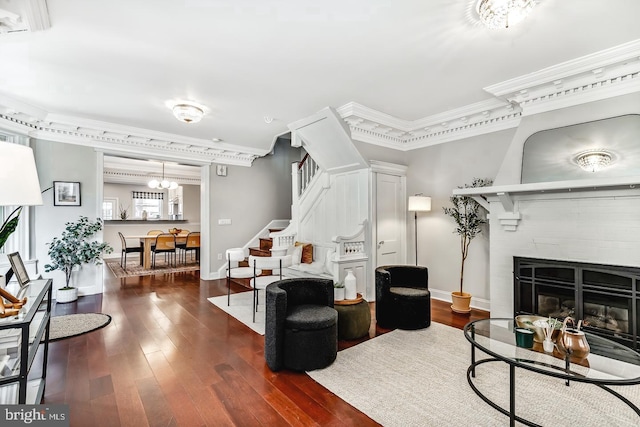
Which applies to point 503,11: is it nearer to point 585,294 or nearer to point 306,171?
point 585,294

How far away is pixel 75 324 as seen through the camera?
3.66 meters

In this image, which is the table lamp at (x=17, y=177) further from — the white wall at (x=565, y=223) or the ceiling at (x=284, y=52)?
the white wall at (x=565, y=223)

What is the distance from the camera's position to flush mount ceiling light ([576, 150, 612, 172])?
2838 millimetres

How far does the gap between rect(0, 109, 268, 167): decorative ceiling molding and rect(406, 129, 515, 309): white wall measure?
354cm

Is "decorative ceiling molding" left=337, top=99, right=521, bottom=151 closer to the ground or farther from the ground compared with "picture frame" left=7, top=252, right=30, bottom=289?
farther from the ground

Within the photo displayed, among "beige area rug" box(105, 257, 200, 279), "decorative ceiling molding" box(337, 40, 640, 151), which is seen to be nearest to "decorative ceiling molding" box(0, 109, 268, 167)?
"beige area rug" box(105, 257, 200, 279)

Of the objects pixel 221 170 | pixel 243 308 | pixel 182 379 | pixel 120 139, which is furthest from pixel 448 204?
pixel 120 139

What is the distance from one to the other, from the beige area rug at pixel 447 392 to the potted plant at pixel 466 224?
3.86 feet

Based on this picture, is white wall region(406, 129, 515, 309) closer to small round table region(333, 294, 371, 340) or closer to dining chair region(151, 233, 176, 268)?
small round table region(333, 294, 371, 340)

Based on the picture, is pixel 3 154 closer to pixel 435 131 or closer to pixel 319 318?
pixel 319 318

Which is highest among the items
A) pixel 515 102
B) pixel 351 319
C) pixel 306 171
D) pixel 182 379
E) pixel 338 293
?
pixel 515 102

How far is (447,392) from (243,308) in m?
2.93

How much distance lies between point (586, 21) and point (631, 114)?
1135mm

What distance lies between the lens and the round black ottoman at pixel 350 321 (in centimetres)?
312
